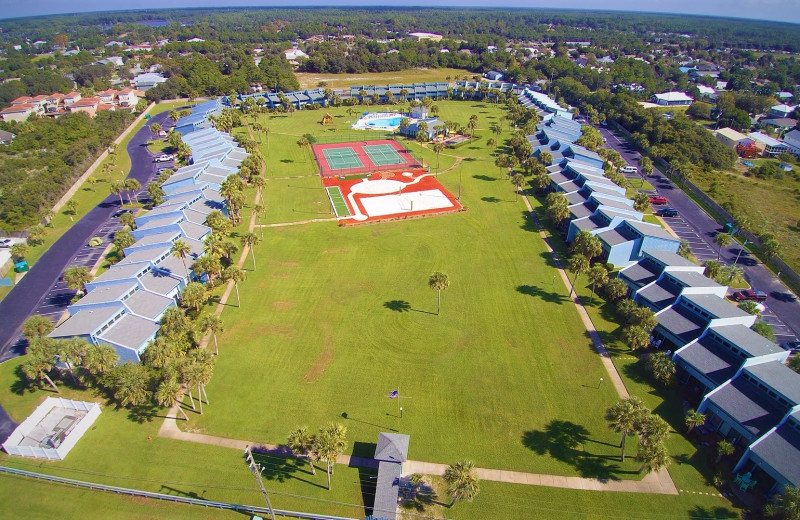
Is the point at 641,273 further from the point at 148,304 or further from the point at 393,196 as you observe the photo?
the point at 148,304

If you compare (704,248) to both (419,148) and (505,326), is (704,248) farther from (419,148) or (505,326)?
(419,148)

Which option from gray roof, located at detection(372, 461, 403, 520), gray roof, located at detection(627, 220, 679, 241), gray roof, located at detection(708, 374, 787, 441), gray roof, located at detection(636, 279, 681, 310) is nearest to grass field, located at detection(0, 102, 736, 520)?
gray roof, located at detection(372, 461, 403, 520)

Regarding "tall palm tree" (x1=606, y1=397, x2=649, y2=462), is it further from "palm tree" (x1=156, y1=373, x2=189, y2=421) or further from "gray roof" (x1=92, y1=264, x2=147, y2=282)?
"gray roof" (x1=92, y1=264, x2=147, y2=282)

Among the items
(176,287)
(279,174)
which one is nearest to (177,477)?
(176,287)

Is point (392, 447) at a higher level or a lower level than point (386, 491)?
higher

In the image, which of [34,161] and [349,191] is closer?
[349,191]

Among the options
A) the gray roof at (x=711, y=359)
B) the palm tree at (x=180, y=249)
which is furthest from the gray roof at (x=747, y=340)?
the palm tree at (x=180, y=249)

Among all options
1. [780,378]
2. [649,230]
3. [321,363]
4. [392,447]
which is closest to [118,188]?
[321,363]
